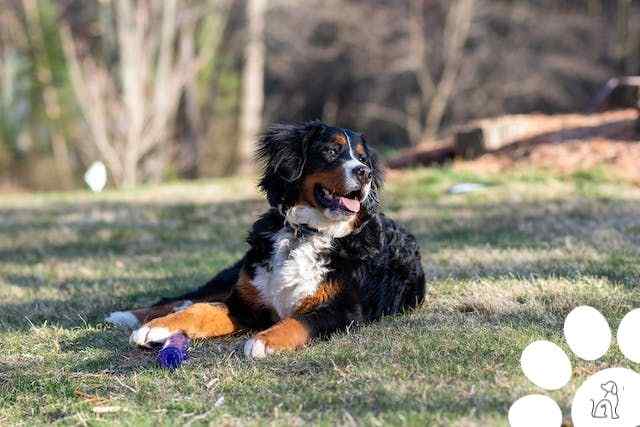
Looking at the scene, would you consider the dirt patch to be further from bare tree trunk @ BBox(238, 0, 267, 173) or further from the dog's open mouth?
bare tree trunk @ BBox(238, 0, 267, 173)

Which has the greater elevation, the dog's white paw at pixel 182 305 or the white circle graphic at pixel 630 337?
the white circle graphic at pixel 630 337

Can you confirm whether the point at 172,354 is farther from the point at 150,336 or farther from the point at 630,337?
the point at 630,337

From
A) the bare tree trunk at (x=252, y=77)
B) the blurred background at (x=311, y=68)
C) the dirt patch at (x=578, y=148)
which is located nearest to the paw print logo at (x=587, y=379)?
the dirt patch at (x=578, y=148)

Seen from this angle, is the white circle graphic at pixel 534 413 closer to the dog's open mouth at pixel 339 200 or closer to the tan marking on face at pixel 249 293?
the dog's open mouth at pixel 339 200

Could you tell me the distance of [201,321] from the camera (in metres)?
4.48

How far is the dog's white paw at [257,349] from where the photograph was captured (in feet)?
13.2

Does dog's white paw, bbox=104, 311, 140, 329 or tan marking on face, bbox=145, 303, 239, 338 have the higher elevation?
tan marking on face, bbox=145, 303, 239, 338

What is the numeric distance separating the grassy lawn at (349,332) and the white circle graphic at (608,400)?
0.10 meters

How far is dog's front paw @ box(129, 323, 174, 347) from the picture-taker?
4.24m

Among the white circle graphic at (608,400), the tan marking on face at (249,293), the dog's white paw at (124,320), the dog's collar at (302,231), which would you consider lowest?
the dog's white paw at (124,320)

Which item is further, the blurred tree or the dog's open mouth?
the blurred tree

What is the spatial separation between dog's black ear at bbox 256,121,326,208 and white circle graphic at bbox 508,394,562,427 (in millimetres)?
2008

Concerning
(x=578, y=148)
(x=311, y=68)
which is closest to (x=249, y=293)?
(x=578, y=148)

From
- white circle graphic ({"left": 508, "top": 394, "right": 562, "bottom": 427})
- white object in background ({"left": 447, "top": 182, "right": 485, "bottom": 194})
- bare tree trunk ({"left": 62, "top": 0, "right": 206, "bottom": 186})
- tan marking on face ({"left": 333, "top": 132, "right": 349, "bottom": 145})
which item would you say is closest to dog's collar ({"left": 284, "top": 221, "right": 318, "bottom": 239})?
tan marking on face ({"left": 333, "top": 132, "right": 349, "bottom": 145})
